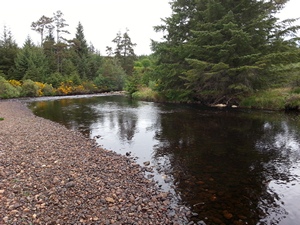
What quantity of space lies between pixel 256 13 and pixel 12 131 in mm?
25633

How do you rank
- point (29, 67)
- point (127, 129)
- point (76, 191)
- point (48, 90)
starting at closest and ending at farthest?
point (76, 191)
point (127, 129)
point (48, 90)
point (29, 67)

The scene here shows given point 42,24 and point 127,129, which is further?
point 42,24

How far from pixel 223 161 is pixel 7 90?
130 ft

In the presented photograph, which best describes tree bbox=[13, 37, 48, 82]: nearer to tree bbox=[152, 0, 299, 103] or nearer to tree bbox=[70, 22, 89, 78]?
tree bbox=[70, 22, 89, 78]

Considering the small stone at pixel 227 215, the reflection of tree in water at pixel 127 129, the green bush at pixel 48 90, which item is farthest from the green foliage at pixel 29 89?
the small stone at pixel 227 215

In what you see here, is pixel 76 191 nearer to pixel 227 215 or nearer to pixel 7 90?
pixel 227 215

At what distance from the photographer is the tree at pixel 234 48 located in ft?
70.2

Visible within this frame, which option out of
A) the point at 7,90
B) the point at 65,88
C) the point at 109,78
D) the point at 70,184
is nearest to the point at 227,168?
the point at 70,184

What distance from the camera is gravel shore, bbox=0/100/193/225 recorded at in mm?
4531

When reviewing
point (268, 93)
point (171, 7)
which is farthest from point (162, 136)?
point (171, 7)

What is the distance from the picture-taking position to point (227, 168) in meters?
7.67

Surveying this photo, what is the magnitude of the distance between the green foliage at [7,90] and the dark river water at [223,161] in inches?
1107

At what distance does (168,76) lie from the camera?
2842 centimetres

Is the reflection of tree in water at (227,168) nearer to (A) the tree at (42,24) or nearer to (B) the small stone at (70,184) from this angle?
(B) the small stone at (70,184)
